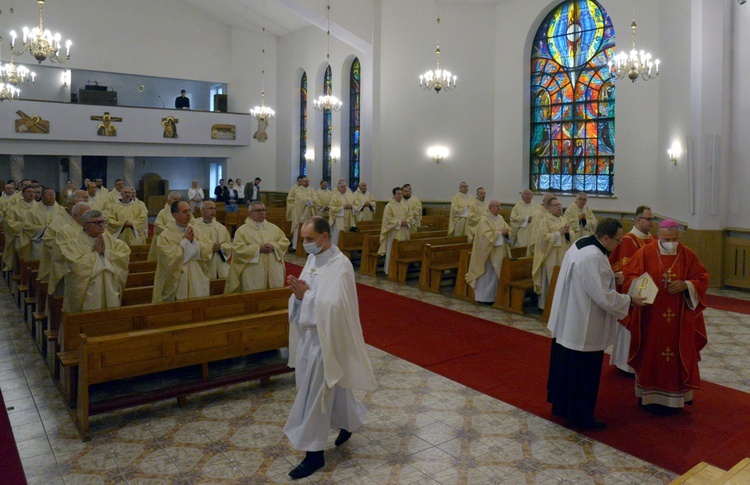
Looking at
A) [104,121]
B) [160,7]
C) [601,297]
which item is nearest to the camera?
[601,297]

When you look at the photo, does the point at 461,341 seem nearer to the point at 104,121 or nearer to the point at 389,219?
the point at 389,219

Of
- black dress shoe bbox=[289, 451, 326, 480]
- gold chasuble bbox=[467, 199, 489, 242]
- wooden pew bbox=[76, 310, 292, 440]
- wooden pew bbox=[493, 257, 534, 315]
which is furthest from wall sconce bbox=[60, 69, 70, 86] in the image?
black dress shoe bbox=[289, 451, 326, 480]

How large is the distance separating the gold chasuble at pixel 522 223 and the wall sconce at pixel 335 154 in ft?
34.0

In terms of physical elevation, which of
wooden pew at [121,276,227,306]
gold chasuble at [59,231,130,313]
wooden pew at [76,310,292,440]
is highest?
gold chasuble at [59,231,130,313]

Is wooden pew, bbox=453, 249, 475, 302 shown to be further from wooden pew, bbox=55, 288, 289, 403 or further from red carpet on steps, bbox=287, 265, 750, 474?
wooden pew, bbox=55, 288, 289, 403

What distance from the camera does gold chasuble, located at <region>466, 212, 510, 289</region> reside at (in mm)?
10305

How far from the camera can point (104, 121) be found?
69.5ft

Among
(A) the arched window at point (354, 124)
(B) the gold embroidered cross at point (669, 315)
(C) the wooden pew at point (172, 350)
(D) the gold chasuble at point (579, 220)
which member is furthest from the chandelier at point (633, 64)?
(A) the arched window at point (354, 124)

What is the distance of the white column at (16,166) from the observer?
781 inches

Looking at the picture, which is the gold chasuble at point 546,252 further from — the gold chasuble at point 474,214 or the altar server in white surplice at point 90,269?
the altar server in white surplice at point 90,269

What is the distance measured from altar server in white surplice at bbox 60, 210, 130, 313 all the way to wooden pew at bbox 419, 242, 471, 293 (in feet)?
19.7

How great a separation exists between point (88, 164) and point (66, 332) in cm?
1967

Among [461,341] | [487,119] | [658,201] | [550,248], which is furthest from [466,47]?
[461,341]

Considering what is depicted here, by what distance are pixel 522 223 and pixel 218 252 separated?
251 inches
